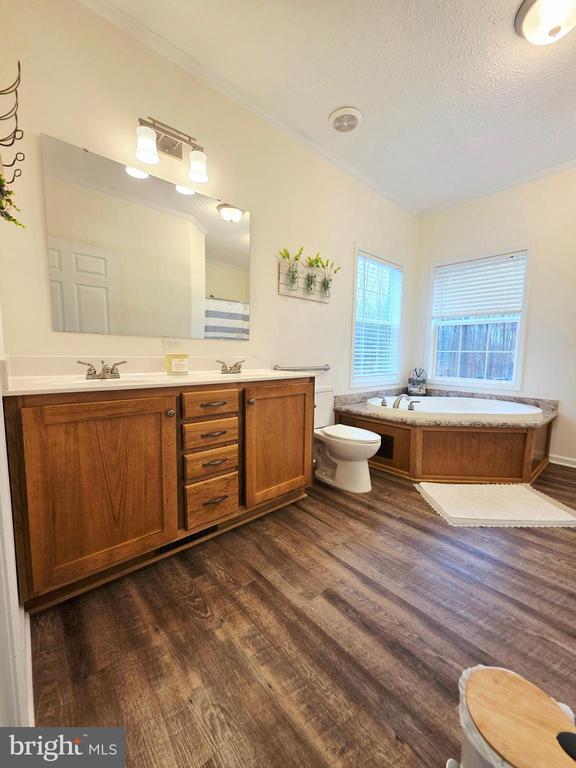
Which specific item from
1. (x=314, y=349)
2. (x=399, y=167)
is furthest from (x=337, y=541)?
(x=399, y=167)

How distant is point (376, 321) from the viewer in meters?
3.50

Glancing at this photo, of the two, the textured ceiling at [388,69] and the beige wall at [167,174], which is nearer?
the beige wall at [167,174]

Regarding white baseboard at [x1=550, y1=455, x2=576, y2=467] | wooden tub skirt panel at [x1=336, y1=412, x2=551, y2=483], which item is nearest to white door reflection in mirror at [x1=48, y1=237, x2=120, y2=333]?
wooden tub skirt panel at [x1=336, y1=412, x2=551, y2=483]

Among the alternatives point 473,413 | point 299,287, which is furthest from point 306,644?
point 299,287

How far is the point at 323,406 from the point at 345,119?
226 centimetres

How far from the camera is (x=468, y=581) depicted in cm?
148

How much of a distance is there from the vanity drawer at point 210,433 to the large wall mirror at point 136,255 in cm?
69

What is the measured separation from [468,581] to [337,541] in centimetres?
65

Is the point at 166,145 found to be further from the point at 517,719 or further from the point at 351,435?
the point at 517,719

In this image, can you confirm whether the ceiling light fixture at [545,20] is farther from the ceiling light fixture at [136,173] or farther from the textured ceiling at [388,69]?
the ceiling light fixture at [136,173]

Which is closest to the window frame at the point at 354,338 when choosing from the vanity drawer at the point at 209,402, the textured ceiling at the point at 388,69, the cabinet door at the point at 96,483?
the textured ceiling at the point at 388,69

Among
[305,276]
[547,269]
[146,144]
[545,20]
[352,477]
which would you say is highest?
[545,20]

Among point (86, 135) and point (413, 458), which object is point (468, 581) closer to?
point (413, 458)

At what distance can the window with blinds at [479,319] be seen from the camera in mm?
3238
